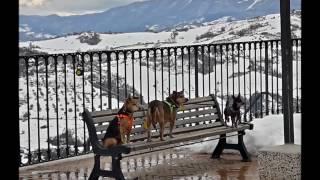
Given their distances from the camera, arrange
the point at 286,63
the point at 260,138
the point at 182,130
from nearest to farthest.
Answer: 1. the point at 286,63
2. the point at 182,130
3. the point at 260,138

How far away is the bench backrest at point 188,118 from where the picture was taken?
629 cm

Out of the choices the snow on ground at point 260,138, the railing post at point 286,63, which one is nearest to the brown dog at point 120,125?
the railing post at point 286,63

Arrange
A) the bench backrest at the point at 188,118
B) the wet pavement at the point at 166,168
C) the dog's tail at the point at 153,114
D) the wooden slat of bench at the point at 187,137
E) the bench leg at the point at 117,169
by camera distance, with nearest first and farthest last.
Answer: the bench leg at the point at 117,169, the wooden slat of bench at the point at 187,137, the bench backrest at the point at 188,118, the dog's tail at the point at 153,114, the wet pavement at the point at 166,168

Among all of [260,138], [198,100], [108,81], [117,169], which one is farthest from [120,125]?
[260,138]

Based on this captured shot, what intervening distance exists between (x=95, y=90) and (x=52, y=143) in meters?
0.95

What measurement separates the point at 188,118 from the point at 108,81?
148 centimetres

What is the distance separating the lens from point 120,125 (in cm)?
589

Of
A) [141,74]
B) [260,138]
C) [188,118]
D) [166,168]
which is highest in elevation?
[141,74]

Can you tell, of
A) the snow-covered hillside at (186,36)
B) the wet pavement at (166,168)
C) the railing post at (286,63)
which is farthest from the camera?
the snow-covered hillside at (186,36)

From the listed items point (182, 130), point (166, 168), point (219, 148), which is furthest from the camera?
point (219, 148)

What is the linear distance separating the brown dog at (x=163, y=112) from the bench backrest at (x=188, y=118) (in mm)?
155

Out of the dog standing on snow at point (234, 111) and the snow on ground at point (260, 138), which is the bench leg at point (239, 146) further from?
the snow on ground at point (260, 138)

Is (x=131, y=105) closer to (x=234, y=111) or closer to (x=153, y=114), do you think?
(x=153, y=114)
